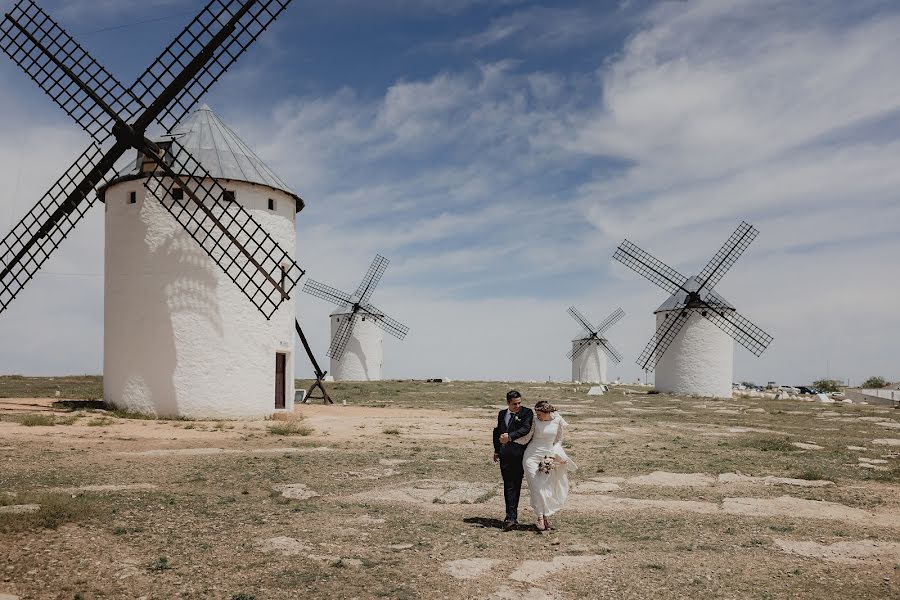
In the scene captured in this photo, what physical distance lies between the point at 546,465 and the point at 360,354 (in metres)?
47.5

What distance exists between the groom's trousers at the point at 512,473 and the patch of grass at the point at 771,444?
1021 centimetres

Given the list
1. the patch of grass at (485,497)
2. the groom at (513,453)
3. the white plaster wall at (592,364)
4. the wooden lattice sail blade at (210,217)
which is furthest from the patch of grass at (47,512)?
the white plaster wall at (592,364)

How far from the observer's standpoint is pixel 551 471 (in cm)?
855

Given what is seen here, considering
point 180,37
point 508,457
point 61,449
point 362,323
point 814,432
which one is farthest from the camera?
point 362,323

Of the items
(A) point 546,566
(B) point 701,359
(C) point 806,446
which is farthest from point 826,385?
(A) point 546,566

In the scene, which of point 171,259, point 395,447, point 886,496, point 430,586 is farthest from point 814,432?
point 171,259

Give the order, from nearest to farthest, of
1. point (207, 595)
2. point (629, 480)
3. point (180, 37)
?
1. point (207, 595)
2. point (629, 480)
3. point (180, 37)

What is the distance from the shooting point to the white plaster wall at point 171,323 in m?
19.7

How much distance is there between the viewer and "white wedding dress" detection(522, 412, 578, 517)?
855 cm

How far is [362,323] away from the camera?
55.3m

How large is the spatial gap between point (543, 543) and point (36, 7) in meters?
21.0

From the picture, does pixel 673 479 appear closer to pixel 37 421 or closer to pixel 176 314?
pixel 176 314

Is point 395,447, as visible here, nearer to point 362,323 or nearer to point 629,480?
point 629,480

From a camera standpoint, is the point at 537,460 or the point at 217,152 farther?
the point at 217,152
